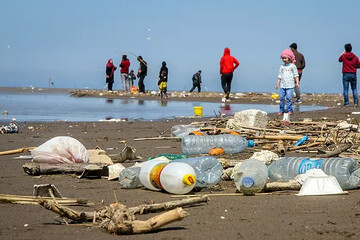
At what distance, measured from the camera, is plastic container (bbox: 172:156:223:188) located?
5766 millimetres

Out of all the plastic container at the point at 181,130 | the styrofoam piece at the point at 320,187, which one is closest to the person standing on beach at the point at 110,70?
the plastic container at the point at 181,130

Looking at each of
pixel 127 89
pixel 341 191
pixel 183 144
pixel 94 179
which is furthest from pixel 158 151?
pixel 127 89

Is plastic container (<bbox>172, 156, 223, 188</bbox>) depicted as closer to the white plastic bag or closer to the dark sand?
the dark sand

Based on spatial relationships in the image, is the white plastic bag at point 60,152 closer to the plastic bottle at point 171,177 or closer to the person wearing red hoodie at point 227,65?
the plastic bottle at point 171,177

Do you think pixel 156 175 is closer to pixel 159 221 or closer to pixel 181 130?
pixel 159 221

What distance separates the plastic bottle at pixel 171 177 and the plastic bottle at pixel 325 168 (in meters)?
1.22

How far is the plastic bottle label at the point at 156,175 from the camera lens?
5.47 m

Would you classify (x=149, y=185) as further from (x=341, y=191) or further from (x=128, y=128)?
(x=128, y=128)

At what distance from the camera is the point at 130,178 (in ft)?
19.1

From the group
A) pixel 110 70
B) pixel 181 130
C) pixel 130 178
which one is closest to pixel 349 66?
pixel 181 130

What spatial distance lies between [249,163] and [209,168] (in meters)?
0.47

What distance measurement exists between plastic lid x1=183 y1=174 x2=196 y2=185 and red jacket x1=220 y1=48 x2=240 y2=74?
58.1ft

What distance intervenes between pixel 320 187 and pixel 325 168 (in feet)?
2.18

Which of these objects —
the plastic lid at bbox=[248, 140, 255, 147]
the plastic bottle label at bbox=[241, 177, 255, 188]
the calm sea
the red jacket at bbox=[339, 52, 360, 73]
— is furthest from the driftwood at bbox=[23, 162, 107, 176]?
the red jacket at bbox=[339, 52, 360, 73]
